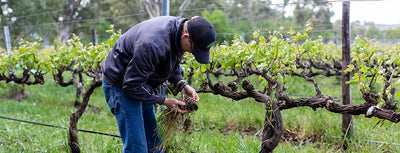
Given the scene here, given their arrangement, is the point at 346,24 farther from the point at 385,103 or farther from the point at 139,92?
the point at 139,92

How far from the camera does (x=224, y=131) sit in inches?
165

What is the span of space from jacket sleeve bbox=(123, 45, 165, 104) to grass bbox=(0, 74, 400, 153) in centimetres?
74

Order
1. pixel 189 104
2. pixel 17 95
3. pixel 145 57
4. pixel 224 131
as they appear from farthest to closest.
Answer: pixel 17 95 < pixel 224 131 < pixel 189 104 < pixel 145 57

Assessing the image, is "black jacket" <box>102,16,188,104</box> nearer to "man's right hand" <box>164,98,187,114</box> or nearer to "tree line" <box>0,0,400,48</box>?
"man's right hand" <box>164,98,187,114</box>

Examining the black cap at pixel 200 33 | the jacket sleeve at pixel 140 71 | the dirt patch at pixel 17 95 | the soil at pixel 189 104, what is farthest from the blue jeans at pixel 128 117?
the dirt patch at pixel 17 95

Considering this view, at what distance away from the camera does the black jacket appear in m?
1.97

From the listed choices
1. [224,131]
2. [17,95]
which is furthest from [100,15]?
[224,131]

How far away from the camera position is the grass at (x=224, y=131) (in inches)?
127

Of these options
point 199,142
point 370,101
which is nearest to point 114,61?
point 199,142

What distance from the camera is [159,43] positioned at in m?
1.99

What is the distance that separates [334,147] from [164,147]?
1.96 meters

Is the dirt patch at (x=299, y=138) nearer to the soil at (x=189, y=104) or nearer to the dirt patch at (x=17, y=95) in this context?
the soil at (x=189, y=104)

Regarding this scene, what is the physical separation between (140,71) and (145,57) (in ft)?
0.36

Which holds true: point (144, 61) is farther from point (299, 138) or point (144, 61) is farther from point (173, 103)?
point (299, 138)
